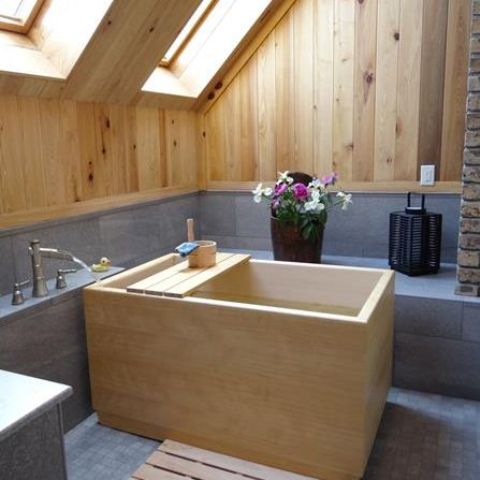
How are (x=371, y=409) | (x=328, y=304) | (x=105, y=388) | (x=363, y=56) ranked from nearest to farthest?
(x=371, y=409)
(x=105, y=388)
(x=328, y=304)
(x=363, y=56)

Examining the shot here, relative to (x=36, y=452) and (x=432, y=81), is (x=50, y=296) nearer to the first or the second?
(x=36, y=452)

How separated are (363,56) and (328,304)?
1.50 m

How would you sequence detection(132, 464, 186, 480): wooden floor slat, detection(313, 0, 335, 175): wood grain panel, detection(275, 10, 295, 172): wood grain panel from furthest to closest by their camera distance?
detection(275, 10, 295, 172): wood grain panel < detection(313, 0, 335, 175): wood grain panel < detection(132, 464, 186, 480): wooden floor slat

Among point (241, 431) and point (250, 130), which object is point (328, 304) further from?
point (250, 130)

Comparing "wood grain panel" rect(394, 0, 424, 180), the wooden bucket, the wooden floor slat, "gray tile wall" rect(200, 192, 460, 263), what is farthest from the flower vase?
the wooden floor slat

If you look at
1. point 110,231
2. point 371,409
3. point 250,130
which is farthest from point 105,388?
point 250,130

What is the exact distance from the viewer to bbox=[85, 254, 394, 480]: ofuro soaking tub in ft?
5.55

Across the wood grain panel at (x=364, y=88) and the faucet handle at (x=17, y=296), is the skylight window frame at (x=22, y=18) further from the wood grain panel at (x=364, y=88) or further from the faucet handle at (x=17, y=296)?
the wood grain panel at (x=364, y=88)

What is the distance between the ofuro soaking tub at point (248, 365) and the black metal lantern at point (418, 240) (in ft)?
1.86

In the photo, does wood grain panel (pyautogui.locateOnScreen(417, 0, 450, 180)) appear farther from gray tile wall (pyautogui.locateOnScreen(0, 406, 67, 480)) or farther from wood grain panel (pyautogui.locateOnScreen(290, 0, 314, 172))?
gray tile wall (pyautogui.locateOnScreen(0, 406, 67, 480))

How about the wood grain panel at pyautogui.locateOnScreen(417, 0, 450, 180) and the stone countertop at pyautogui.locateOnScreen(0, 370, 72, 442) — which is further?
the wood grain panel at pyautogui.locateOnScreen(417, 0, 450, 180)

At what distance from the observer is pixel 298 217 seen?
2.70 meters

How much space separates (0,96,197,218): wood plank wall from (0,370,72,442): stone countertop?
1180 millimetres

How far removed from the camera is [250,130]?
3.23 metres
